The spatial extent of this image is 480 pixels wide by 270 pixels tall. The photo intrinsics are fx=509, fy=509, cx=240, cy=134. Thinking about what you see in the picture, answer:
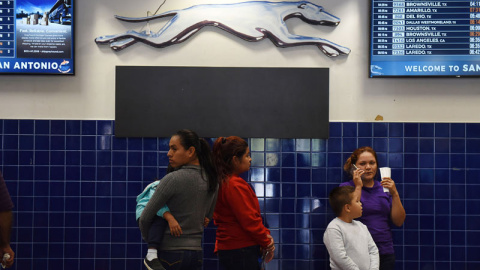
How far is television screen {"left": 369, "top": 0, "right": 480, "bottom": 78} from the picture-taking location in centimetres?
445

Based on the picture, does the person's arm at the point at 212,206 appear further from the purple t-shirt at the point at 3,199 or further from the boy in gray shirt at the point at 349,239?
the purple t-shirt at the point at 3,199

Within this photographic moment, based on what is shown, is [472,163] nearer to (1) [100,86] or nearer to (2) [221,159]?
(2) [221,159]

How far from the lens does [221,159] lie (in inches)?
132

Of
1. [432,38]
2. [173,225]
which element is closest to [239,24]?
[432,38]

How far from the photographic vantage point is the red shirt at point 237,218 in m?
3.23

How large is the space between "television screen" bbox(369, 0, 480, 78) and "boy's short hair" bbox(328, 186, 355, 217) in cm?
131

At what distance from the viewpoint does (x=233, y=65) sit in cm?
455

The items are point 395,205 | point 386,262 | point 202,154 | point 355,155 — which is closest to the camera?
point 202,154

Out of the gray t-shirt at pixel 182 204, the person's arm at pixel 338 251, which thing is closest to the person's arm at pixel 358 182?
the person's arm at pixel 338 251

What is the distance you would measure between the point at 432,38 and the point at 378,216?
1.66 meters

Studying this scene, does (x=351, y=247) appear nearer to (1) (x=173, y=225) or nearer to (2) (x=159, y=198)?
(1) (x=173, y=225)

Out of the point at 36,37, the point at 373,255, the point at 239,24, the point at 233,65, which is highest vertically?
the point at 239,24

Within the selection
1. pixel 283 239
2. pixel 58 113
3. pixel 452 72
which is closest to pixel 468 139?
pixel 452 72

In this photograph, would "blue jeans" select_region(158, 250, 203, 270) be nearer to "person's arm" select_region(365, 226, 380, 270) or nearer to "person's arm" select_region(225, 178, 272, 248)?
"person's arm" select_region(225, 178, 272, 248)
